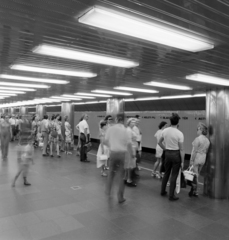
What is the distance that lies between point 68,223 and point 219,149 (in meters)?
4.45

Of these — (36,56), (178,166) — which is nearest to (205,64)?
(178,166)

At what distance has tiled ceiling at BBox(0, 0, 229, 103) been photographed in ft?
7.43

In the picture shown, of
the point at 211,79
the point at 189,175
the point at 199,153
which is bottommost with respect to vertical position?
the point at 189,175

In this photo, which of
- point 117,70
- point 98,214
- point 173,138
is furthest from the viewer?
point 173,138

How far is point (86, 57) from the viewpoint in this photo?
403 centimetres

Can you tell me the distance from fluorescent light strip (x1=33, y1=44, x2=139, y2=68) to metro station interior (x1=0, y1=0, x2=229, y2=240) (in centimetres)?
2

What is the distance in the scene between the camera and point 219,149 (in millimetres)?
6297

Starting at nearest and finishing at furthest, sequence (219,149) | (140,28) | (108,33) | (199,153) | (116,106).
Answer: (140,28) < (108,33) < (199,153) < (219,149) < (116,106)

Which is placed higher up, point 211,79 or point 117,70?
point 117,70

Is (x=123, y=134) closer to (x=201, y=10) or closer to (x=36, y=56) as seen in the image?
(x=36, y=56)

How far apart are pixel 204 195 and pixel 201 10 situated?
541 cm

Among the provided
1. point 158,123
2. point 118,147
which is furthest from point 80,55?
point 158,123

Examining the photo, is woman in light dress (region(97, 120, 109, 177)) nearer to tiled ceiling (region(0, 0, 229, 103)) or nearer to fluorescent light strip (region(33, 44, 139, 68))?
tiled ceiling (region(0, 0, 229, 103))

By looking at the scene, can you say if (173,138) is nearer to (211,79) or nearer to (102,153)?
(211,79)
